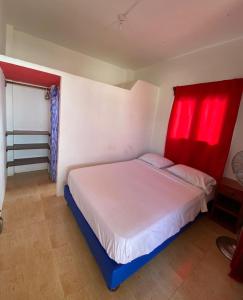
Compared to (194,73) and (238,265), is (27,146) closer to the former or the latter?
(194,73)

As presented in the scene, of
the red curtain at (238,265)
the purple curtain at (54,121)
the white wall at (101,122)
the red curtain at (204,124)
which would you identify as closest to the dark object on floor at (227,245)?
the red curtain at (238,265)

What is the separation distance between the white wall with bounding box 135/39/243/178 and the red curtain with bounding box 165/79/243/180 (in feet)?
0.46

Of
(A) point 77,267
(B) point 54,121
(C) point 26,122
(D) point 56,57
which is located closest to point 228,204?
(A) point 77,267

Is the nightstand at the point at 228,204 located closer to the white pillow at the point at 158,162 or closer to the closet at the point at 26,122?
the white pillow at the point at 158,162

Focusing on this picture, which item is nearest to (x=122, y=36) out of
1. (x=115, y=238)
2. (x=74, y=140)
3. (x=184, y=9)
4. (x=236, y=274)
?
(x=184, y=9)

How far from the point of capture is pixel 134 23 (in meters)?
2.04

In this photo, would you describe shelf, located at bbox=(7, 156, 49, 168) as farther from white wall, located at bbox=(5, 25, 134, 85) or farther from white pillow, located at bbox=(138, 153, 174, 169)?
white pillow, located at bbox=(138, 153, 174, 169)

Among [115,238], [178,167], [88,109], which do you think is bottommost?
[115,238]

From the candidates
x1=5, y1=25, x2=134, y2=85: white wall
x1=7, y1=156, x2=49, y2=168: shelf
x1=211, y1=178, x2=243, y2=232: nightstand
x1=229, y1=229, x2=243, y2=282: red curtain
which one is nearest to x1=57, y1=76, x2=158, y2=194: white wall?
x1=7, y1=156, x2=49, y2=168: shelf

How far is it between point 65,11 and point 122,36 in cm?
86

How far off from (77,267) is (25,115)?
282 centimetres

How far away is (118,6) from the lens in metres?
1.75

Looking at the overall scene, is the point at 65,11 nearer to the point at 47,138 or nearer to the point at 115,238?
the point at 47,138

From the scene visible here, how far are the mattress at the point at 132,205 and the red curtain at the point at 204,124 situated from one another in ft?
1.95
